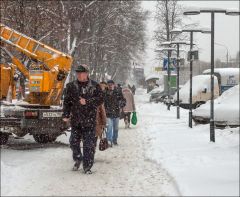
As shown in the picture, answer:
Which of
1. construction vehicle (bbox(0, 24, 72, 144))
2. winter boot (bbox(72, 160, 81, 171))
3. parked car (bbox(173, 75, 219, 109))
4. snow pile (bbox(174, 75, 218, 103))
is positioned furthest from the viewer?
snow pile (bbox(174, 75, 218, 103))

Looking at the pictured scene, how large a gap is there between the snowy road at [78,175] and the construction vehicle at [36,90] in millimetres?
619

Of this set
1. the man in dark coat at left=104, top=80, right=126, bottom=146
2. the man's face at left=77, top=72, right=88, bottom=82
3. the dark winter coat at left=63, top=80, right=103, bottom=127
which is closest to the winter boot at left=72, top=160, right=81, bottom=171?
the dark winter coat at left=63, top=80, right=103, bottom=127

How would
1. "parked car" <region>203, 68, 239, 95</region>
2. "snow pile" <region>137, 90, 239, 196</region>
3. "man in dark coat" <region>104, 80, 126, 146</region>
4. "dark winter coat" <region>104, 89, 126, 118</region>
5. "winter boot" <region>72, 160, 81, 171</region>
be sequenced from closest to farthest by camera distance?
"snow pile" <region>137, 90, 239, 196</region>
"winter boot" <region>72, 160, 81, 171</region>
"man in dark coat" <region>104, 80, 126, 146</region>
"dark winter coat" <region>104, 89, 126, 118</region>
"parked car" <region>203, 68, 239, 95</region>

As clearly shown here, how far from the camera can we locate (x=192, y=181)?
7.90 m

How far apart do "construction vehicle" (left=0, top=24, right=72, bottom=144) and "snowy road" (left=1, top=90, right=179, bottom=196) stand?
62 cm

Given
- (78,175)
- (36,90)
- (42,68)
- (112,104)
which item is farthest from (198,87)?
(78,175)

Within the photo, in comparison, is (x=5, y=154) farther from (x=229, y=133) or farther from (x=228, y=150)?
(x=229, y=133)

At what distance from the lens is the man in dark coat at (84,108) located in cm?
899

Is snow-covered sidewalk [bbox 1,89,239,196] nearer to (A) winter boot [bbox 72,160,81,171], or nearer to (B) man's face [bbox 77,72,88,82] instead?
(A) winter boot [bbox 72,160,81,171]

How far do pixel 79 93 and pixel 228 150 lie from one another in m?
3.63

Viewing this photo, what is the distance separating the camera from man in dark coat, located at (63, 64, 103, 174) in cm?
899

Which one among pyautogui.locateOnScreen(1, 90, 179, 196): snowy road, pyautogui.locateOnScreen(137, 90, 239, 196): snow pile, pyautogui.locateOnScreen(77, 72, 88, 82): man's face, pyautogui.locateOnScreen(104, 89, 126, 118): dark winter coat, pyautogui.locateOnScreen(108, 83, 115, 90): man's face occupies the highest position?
pyautogui.locateOnScreen(77, 72, 88, 82): man's face

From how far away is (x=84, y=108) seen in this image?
9031mm

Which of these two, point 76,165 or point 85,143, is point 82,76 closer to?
point 85,143
